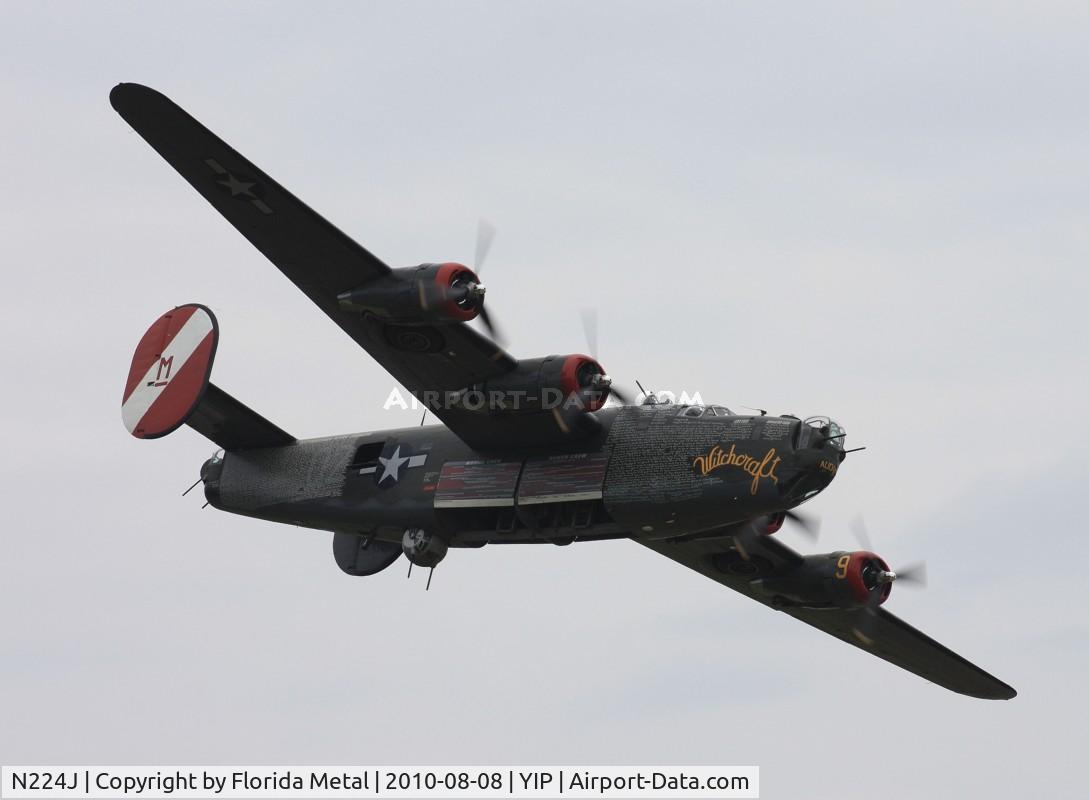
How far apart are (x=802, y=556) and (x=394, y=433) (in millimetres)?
7250

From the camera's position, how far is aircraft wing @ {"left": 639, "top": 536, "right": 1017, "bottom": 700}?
30656 millimetres

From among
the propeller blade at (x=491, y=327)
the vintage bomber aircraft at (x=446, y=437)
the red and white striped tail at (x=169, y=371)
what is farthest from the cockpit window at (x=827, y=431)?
the red and white striped tail at (x=169, y=371)

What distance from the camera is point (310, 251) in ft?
84.7

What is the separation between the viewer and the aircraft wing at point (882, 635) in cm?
3066

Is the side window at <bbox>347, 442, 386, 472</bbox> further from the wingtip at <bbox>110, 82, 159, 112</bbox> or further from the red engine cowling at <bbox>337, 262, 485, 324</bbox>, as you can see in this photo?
the wingtip at <bbox>110, 82, 159, 112</bbox>

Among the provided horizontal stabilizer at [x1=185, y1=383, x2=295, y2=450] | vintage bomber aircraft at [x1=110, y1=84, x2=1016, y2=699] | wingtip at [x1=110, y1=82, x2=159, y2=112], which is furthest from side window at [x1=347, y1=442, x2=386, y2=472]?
wingtip at [x1=110, y1=82, x2=159, y2=112]

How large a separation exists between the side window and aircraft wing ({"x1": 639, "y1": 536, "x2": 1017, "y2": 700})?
512cm

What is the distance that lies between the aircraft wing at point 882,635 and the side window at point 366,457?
512 cm

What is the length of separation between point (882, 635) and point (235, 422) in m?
12.1

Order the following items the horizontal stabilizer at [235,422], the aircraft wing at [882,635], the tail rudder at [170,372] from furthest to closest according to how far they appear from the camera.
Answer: the aircraft wing at [882,635] < the horizontal stabilizer at [235,422] < the tail rudder at [170,372]

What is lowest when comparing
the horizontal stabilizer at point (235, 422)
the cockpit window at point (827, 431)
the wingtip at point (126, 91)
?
the cockpit window at point (827, 431)

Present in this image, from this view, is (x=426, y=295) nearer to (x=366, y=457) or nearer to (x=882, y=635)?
(x=366, y=457)

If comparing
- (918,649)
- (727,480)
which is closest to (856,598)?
(918,649)

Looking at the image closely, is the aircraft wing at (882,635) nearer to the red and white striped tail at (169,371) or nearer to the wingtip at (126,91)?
the red and white striped tail at (169,371)
